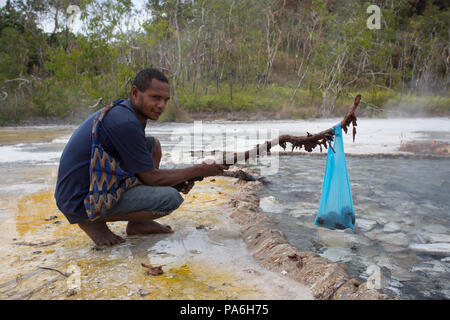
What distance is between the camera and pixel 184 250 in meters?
2.28

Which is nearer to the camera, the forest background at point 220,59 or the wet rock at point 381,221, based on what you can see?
the wet rock at point 381,221

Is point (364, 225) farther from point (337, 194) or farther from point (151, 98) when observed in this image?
point (151, 98)

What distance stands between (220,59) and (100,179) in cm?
1733

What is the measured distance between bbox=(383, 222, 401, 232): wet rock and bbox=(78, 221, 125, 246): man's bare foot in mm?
2193

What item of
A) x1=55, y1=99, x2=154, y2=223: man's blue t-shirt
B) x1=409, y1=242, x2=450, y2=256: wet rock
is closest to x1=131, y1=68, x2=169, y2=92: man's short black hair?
x1=55, y1=99, x2=154, y2=223: man's blue t-shirt

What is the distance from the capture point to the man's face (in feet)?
7.24

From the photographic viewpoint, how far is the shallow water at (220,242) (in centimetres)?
182

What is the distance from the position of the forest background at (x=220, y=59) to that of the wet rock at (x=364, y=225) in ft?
33.1

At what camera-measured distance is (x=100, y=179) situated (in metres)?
2.07

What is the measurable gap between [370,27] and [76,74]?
1154 cm

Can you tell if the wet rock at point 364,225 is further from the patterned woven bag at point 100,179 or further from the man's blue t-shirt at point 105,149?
the patterned woven bag at point 100,179

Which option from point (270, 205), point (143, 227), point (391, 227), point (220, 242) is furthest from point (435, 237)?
point (143, 227)

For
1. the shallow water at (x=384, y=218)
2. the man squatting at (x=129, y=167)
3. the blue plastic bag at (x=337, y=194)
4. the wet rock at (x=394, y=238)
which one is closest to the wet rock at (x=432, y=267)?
the shallow water at (x=384, y=218)
